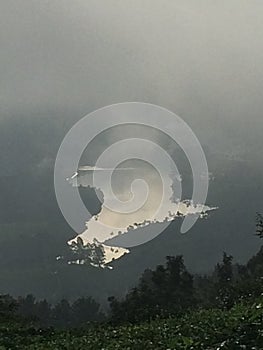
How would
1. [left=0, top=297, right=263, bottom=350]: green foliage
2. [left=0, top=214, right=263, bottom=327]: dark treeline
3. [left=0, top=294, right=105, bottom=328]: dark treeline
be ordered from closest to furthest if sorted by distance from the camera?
1. [left=0, top=297, right=263, bottom=350]: green foliage
2. [left=0, top=214, right=263, bottom=327]: dark treeline
3. [left=0, top=294, right=105, bottom=328]: dark treeline

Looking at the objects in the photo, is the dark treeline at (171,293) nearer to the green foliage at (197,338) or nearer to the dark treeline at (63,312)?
the green foliage at (197,338)

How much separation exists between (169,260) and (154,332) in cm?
5694

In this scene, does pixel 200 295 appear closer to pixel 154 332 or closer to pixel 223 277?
pixel 223 277

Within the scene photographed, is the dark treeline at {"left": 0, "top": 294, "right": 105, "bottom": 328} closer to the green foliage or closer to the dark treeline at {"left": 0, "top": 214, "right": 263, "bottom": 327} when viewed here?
the dark treeline at {"left": 0, "top": 214, "right": 263, "bottom": 327}

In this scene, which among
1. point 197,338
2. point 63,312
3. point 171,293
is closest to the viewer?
point 197,338

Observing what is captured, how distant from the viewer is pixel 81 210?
282ft

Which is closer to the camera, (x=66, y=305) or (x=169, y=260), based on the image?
(x=169, y=260)

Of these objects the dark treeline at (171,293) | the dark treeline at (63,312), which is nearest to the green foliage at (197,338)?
the dark treeline at (171,293)

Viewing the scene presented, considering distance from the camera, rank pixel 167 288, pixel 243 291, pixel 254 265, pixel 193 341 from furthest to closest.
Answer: pixel 254 265
pixel 167 288
pixel 243 291
pixel 193 341

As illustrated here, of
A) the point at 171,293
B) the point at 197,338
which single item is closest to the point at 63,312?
the point at 171,293

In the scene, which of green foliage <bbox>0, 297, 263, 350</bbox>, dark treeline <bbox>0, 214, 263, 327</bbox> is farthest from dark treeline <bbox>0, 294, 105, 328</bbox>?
green foliage <bbox>0, 297, 263, 350</bbox>

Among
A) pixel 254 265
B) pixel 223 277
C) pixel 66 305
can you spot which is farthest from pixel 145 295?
pixel 66 305

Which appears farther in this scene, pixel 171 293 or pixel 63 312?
pixel 63 312

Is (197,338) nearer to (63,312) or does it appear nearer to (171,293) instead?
(171,293)
